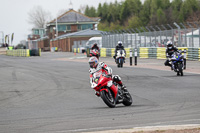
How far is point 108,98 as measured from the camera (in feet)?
33.6

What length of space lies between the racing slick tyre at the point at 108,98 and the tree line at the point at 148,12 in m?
69.7

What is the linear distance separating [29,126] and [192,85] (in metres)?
8.29

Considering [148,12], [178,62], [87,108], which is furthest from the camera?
[148,12]

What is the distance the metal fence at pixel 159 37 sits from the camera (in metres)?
31.0

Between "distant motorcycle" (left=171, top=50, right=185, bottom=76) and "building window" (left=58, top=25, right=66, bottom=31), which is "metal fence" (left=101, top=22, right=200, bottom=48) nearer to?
"distant motorcycle" (left=171, top=50, right=185, bottom=76)

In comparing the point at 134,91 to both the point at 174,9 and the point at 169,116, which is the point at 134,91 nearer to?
the point at 169,116

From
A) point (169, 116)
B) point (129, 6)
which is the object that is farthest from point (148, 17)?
point (169, 116)

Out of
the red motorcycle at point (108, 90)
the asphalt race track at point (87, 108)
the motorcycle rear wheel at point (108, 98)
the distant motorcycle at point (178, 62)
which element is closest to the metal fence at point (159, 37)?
the distant motorcycle at point (178, 62)

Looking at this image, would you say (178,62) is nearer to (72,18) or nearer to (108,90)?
(108,90)

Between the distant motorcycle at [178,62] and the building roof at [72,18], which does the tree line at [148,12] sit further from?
the distant motorcycle at [178,62]

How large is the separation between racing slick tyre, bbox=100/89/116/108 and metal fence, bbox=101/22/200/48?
63.1ft

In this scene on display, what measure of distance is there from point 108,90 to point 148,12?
101209mm

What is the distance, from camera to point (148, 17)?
360 feet

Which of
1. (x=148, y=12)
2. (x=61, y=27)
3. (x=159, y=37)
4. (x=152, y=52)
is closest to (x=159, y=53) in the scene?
(x=159, y=37)
